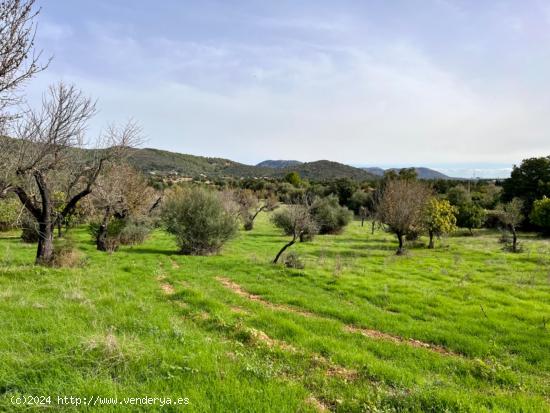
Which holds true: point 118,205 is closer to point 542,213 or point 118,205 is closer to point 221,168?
point 542,213

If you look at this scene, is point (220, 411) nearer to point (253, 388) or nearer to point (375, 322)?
point (253, 388)

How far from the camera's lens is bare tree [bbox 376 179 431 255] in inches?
1148

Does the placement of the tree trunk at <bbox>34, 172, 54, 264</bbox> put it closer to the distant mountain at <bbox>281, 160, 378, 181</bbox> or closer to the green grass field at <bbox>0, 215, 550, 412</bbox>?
the green grass field at <bbox>0, 215, 550, 412</bbox>

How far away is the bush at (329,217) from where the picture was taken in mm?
44312

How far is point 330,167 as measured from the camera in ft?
452

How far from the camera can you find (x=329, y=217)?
44.7 metres

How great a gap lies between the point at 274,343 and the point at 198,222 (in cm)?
1872

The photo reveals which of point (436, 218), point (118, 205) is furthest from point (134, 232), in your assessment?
point (436, 218)

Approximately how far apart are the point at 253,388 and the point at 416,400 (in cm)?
196

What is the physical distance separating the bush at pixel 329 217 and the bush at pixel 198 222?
20.0 meters

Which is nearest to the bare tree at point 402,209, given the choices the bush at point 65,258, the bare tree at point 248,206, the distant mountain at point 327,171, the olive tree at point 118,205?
the bare tree at point 248,206

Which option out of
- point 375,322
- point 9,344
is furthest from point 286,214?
point 9,344

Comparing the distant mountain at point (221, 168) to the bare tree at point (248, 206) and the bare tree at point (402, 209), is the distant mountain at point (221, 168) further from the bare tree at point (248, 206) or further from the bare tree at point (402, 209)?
the bare tree at point (402, 209)

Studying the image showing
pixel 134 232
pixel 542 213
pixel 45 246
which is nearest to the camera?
pixel 45 246
